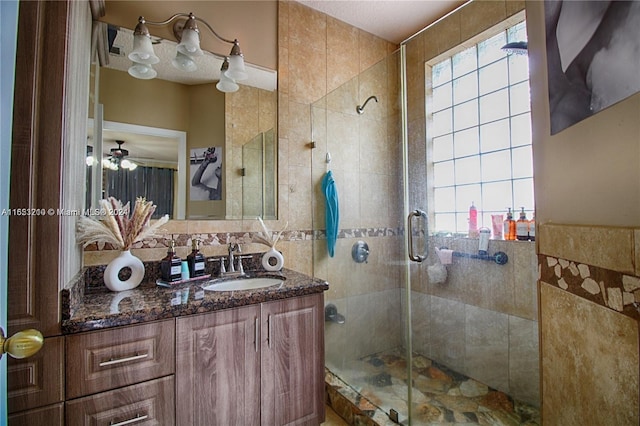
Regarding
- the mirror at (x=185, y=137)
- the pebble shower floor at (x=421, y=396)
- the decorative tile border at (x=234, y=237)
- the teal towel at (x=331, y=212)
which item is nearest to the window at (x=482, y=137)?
the decorative tile border at (x=234, y=237)

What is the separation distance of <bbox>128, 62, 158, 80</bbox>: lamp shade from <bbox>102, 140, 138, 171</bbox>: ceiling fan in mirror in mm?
400

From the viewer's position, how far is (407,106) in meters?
1.96

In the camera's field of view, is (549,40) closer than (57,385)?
Yes

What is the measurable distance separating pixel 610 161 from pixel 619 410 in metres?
0.43

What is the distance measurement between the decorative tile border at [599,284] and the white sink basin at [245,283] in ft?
4.13

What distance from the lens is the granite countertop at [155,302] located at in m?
1.05

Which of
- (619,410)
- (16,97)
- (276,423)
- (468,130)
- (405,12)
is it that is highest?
(405,12)

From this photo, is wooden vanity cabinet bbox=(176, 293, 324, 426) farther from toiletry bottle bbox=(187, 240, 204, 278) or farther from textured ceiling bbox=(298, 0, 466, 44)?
textured ceiling bbox=(298, 0, 466, 44)

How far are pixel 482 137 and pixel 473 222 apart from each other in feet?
1.81

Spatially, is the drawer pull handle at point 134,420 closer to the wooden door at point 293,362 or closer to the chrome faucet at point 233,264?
the wooden door at point 293,362

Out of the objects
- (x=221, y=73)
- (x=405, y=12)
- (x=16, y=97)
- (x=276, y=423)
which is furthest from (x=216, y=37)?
(x=276, y=423)

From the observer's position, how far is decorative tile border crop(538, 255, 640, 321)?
477 millimetres

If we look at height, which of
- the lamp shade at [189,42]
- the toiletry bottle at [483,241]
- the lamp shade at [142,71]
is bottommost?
the toiletry bottle at [483,241]

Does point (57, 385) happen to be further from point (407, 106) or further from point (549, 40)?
point (407, 106)
